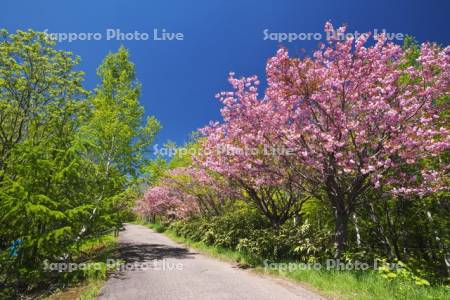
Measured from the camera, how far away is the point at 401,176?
28.6ft

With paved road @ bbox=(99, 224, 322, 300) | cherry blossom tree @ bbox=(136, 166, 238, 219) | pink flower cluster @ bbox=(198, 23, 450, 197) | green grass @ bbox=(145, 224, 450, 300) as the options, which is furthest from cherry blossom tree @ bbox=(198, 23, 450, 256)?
cherry blossom tree @ bbox=(136, 166, 238, 219)

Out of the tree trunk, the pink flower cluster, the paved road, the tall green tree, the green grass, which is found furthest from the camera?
the tall green tree

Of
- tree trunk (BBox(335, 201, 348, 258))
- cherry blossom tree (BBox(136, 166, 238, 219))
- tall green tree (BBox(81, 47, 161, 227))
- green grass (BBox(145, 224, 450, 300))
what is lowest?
green grass (BBox(145, 224, 450, 300))

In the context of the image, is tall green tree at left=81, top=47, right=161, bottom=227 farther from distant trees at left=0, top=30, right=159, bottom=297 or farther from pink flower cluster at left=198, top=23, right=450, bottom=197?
pink flower cluster at left=198, top=23, right=450, bottom=197

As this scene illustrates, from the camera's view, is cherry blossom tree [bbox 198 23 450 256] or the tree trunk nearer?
cherry blossom tree [bbox 198 23 450 256]

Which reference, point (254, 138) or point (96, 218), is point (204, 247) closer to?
point (96, 218)

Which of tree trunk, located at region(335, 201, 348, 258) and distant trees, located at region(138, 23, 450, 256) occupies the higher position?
distant trees, located at region(138, 23, 450, 256)

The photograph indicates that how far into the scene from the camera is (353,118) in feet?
29.6

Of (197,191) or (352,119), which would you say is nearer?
(352,119)

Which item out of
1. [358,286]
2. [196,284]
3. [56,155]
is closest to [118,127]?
[56,155]

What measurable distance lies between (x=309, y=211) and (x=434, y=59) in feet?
31.8

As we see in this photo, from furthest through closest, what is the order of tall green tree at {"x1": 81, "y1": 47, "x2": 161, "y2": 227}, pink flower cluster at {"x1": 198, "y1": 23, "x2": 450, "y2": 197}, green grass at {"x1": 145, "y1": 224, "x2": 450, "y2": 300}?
tall green tree at {"x1": 81, "y1": 47, "x2": 161, "y2": 227}
pink flower cluster at {"x1": 198, "y1": 23, "x2": 450, "y2": 197}
green grass at {"x1": 145, "y1": 224, "x2": 450, "y2": 300}

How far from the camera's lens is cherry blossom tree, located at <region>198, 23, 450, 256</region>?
8.14 m

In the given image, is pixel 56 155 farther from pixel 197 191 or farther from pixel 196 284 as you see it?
pixel 197 191
